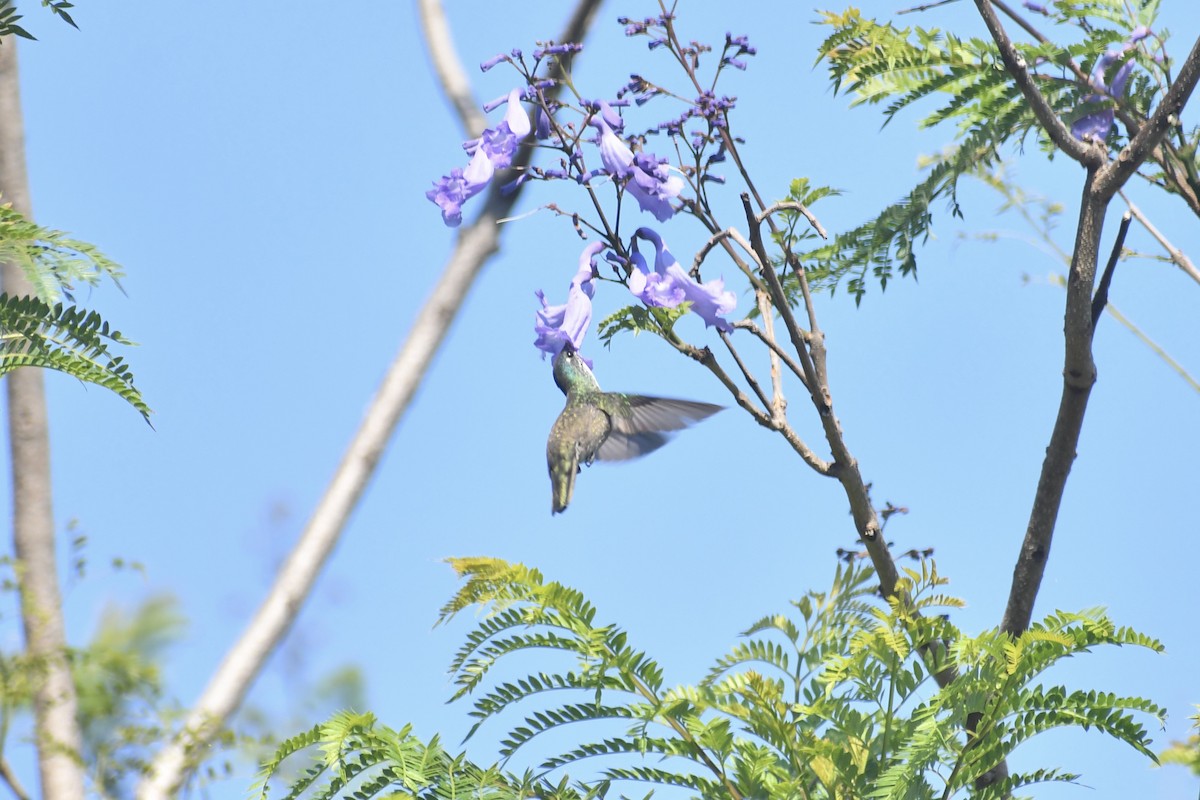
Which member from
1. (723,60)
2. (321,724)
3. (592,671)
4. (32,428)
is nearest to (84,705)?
(32,428)

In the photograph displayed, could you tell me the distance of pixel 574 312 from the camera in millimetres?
2549

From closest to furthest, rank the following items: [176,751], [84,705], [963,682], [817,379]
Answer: [963,682] → [817,379] → [176,751] → [84,705]

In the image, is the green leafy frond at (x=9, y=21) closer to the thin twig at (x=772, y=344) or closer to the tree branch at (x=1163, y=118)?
the thin twig at (x=772, y=344)

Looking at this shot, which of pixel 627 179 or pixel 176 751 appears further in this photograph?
pixel 176 751

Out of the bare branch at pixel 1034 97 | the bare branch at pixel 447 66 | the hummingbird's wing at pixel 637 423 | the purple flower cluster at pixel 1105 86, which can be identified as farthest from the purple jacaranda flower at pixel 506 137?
the bare branch at pixel 447 66

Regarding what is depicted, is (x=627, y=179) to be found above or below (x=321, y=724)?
above

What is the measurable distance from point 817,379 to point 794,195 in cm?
42

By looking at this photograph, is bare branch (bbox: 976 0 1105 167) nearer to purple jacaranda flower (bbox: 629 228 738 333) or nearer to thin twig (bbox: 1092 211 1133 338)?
A: thin twig (bbox: 1092 211 1133 338)

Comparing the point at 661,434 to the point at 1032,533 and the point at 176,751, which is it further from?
the point at 176,751

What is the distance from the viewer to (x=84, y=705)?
3.50 metres

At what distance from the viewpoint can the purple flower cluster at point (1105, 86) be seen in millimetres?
2504

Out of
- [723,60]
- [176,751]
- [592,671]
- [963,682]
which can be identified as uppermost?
[723,60]

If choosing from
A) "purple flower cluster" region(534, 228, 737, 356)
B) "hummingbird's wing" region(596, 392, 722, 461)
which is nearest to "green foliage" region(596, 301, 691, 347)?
"purple flower cluster" region(534, 228, 737, 356)

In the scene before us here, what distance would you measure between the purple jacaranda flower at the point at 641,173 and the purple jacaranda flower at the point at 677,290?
0.32 feet
